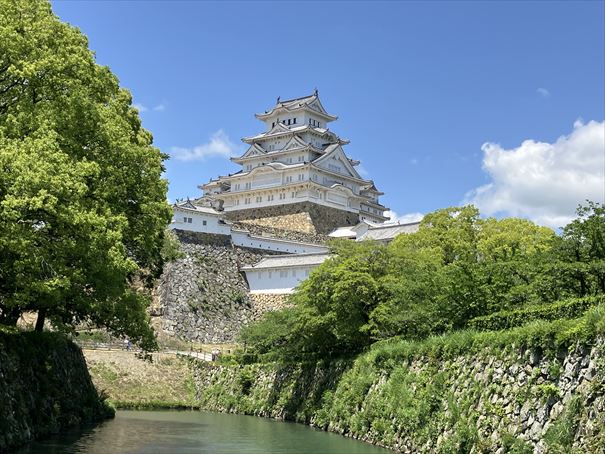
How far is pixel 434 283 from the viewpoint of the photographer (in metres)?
22.2

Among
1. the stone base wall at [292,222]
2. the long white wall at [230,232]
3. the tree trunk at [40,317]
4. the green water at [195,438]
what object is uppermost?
the stone base wall at [292,222]

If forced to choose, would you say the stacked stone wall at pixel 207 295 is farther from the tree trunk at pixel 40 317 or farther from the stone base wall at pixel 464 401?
the tree trunk at pixel 40 317

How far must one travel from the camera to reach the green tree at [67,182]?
13.1m

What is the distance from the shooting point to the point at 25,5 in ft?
54.2

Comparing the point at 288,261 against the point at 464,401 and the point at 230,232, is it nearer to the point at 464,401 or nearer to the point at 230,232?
the point at 230,232

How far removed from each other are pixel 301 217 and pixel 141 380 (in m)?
23.4

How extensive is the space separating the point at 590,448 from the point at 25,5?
14781mm

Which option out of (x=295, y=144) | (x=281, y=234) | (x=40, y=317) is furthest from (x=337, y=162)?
(x=40, y=317)

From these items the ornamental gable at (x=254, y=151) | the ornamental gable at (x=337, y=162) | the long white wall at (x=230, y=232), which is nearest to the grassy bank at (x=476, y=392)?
the long white wall at (x=230, y=232)

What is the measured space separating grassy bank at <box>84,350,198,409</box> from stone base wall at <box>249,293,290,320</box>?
841 centimetres

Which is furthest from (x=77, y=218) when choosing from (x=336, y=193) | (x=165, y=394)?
(x=336, y=193)

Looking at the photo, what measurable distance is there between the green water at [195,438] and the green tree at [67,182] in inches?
112

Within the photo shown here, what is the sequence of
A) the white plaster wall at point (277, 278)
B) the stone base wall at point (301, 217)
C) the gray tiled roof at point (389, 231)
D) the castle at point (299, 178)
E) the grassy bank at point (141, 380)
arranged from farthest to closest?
the castle at point (299, 178), the stone base wall at point (301, 217), the gray tiled roof at point (389, 231), the white plaster wall at point (277, 278), the grassy bank at point (141, 380)

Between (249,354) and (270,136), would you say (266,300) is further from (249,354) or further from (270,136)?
(270,136)
